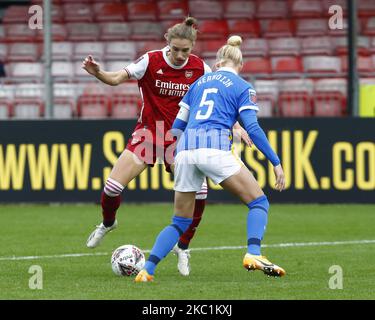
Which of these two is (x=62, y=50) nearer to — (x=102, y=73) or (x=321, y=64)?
(x=321, y=64)

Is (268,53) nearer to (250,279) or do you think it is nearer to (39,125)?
(39,125)

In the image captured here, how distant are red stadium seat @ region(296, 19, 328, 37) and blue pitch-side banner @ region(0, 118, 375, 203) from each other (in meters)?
5.28

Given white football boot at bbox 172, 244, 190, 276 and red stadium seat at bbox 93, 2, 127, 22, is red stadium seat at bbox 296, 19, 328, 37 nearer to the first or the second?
red stadium seat at bbox 93, 2, 127, 22

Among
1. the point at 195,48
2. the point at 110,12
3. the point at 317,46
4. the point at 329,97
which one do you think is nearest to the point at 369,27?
the point at 317,46

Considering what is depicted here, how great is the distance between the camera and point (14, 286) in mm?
8703

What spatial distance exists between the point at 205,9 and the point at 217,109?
14134 mm

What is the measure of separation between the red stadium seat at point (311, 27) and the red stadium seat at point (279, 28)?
15cm

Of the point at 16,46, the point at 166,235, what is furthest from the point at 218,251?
the point at 16,46

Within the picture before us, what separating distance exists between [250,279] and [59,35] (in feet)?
44.9

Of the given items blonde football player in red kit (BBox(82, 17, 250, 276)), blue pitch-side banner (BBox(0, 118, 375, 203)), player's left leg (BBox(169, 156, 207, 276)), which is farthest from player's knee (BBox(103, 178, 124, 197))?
blue pitch-side banner (BBox(0, 118, 375, 203))

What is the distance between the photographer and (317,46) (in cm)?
2083

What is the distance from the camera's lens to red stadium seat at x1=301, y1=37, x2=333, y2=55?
2066 cm

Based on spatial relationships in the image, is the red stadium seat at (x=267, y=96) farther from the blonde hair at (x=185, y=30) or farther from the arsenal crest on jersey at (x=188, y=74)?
the blonde hair at (x=185, y=30)

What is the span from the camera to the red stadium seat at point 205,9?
2248 cm
